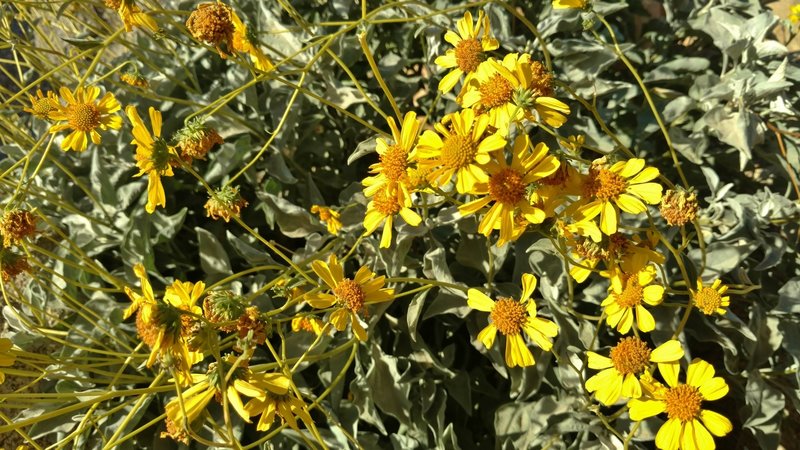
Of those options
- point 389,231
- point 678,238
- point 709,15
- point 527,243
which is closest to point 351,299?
point 389,231

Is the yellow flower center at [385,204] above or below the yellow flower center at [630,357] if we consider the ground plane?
above

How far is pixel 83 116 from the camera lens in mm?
1491

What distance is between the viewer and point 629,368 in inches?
48.9

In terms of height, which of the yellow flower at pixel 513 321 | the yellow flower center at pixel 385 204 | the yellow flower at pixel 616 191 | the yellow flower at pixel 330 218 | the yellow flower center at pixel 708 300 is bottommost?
the yellow flower center at pixel 708 300

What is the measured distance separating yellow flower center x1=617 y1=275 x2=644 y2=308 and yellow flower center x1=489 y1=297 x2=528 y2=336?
219mm

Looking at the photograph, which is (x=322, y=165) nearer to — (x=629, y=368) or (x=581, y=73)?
(x=581, y=73)

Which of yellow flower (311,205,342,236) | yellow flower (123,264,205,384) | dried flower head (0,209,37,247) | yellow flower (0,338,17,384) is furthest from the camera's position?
yellow flower (311,205,342,236)

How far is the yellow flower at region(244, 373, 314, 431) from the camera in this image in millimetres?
1105

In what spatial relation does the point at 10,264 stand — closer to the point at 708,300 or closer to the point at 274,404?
the point at 274,404

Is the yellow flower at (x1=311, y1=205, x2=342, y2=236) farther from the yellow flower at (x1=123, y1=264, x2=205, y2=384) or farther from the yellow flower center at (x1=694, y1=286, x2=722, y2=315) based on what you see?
the yellow flower center at (x1=694, y1=286, x2=722, y2=315)

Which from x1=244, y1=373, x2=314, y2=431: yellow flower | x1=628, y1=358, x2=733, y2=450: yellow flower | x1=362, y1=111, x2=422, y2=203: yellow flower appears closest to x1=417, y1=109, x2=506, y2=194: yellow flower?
x1=362, y1=111, x2=422, y2=203: yellow flower

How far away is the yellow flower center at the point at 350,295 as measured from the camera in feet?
4.11

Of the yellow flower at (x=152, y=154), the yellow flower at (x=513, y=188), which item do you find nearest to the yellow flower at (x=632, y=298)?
the yellow flower at (x=513, y=188)

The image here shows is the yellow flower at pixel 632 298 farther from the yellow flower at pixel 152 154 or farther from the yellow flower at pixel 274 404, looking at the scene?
the yellow flower at pixel 152 154
